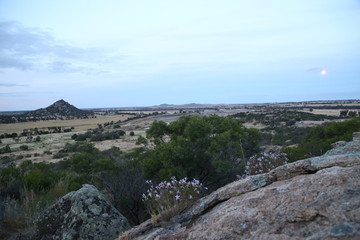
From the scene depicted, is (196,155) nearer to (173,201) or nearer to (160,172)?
(160,172)

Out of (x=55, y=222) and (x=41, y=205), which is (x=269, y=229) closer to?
(x=55, y=222)

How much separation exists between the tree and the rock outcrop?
3.74 meters

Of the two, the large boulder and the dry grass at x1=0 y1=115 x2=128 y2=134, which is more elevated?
the large boulder

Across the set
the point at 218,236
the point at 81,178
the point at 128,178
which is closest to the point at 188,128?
the point at 128,178

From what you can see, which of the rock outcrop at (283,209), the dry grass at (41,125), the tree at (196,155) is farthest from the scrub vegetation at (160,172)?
the dry grass at (41,125)

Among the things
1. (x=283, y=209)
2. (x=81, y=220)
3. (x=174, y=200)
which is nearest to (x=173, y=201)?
(x=174, y=200)

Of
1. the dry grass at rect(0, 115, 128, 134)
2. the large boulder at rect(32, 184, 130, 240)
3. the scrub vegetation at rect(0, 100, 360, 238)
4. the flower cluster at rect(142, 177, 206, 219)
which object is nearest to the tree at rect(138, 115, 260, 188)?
the scrub vegetation at rect(0, 100, 360, 238)

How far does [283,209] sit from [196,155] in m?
5.55

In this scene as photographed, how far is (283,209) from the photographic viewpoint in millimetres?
2416

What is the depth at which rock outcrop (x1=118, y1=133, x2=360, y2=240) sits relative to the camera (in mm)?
2051

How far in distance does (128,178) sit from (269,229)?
556 cm

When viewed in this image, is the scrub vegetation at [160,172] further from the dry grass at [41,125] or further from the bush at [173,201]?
the dry grass at [41,125]

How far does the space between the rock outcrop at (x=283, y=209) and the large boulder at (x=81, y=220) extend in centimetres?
88

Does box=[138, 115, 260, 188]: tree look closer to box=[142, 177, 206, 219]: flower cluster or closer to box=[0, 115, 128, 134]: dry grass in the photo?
box=[142, 177, 206, 219]: flower cluster
